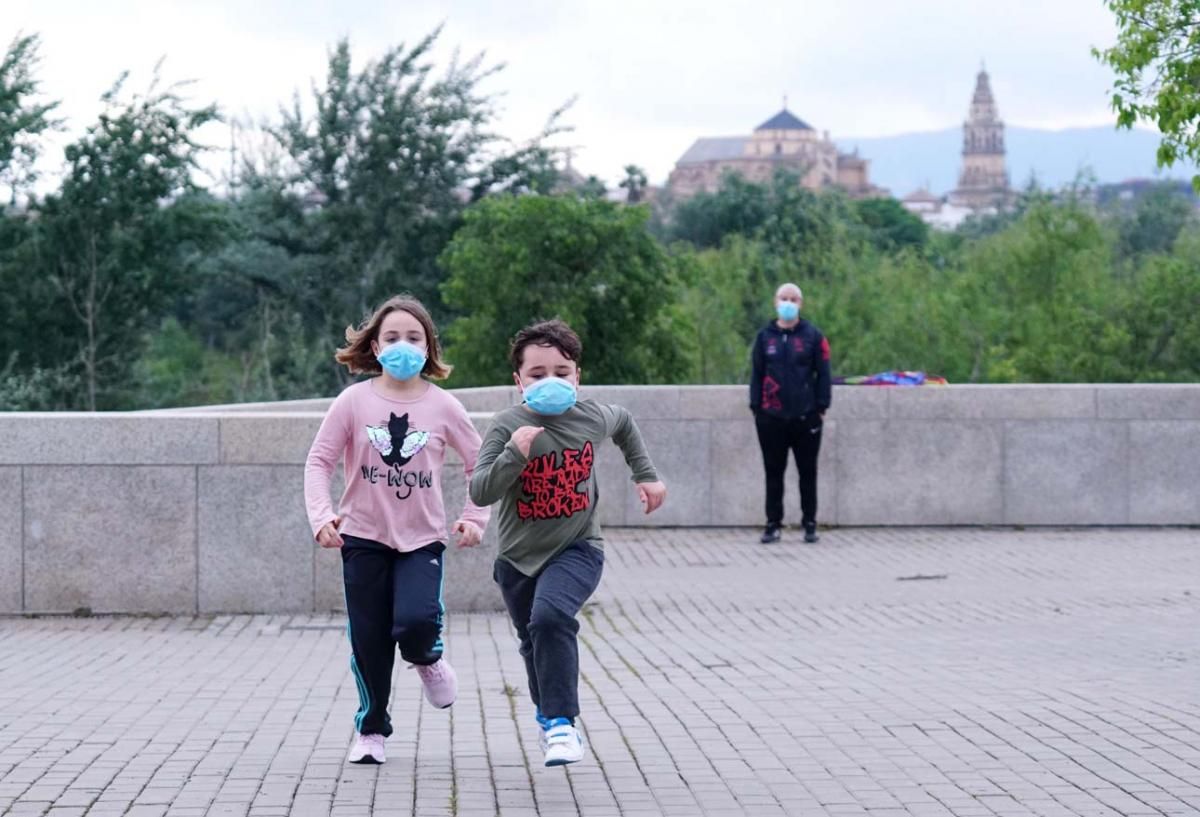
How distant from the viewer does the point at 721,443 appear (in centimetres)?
1589

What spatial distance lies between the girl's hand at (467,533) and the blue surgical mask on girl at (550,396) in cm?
51

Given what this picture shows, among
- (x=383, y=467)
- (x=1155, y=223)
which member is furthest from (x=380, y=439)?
(x=1155, y=223)

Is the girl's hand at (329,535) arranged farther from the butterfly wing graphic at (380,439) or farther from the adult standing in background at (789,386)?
the adult standing in background at (789,386)

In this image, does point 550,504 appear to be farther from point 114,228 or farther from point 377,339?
point 114,228

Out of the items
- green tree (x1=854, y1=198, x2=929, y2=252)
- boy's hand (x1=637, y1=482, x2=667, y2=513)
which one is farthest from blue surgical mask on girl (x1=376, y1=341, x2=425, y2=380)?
green tree (x1=854, y1=198, x2=929, y2=252)

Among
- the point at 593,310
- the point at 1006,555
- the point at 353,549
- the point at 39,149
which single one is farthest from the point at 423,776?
the point at 39,149

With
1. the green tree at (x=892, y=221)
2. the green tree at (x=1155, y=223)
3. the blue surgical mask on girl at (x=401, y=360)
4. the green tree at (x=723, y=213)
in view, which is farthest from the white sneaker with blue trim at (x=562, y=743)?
the green tree at (x=892, y=221)

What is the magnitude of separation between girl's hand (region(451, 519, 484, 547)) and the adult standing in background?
778 cm

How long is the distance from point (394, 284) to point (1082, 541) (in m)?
21.8

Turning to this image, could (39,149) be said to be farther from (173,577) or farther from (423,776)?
(423,776)

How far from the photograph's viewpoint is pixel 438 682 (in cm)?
652

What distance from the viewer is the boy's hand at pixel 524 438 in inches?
231

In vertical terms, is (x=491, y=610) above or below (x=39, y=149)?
below

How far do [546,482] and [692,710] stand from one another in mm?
1752
